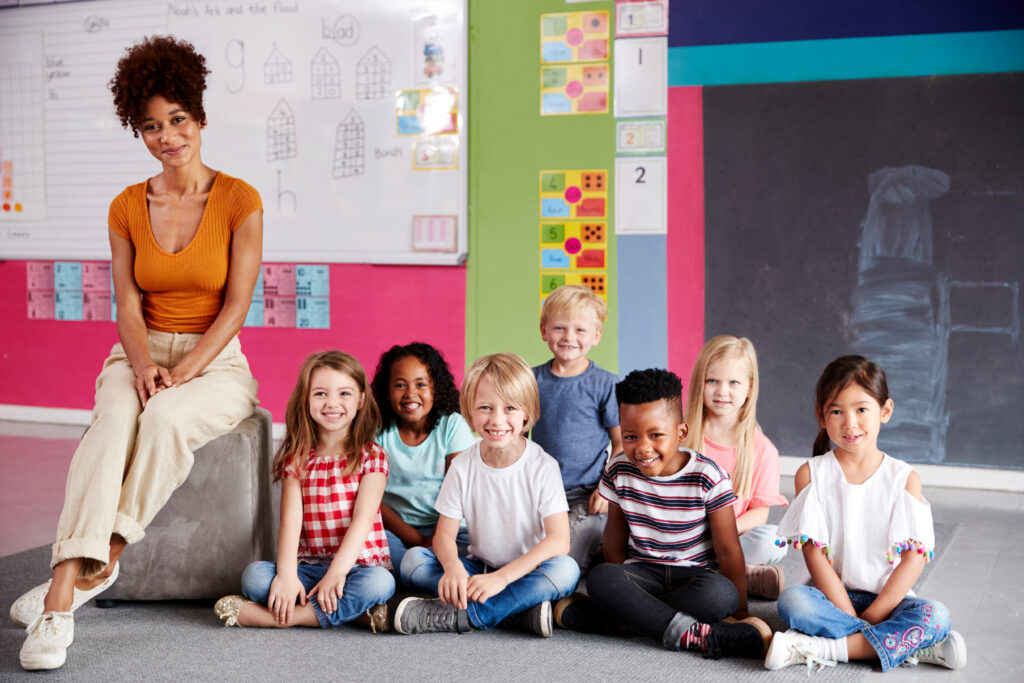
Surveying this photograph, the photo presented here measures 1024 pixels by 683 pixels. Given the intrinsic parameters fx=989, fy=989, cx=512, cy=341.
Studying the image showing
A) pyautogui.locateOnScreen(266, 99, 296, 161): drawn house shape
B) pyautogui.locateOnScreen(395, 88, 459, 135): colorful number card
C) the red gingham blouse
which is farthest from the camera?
pyautogui.locateOnScreen(266, 99, 296, 161): drawn house shape

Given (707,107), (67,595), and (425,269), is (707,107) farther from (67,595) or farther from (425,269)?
(67,595)

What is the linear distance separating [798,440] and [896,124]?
1165 millimetres

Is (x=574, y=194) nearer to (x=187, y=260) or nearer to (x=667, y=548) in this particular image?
(x=187, y=260)

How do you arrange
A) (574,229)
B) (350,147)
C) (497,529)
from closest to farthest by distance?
(497,529) → (574,229) → (350,147)

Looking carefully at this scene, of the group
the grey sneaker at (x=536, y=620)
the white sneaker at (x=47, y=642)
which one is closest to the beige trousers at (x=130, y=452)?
the white sneaker at (x=47, y=642)

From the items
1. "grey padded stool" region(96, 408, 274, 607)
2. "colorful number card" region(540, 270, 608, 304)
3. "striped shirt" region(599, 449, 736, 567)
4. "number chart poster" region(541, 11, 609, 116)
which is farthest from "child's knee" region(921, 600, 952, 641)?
"number chart poster" region(541, 11, 609, 116)

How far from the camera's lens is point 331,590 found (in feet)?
6.68

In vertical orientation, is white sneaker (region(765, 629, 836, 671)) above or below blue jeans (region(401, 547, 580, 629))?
below

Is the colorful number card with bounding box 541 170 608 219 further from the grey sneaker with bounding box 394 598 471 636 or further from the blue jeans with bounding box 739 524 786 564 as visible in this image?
the grey sneaker with bounding box 394 598 471 636

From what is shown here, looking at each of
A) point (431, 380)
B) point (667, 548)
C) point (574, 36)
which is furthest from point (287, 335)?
point (667, 548)

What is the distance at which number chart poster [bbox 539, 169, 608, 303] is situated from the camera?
3.76m

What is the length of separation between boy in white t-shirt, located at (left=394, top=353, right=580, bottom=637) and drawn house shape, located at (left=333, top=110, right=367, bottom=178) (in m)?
2.11

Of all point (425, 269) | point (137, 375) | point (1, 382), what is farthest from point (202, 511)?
point (1, 382)

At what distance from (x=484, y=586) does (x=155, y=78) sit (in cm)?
137
